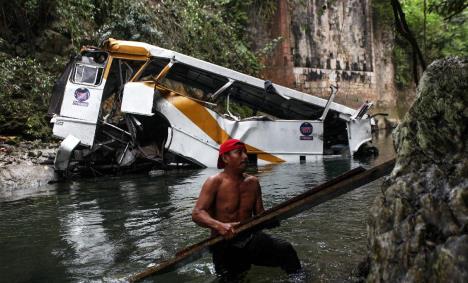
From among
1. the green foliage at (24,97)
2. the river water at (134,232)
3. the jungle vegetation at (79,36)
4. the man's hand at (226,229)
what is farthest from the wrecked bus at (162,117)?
the man's hand at (226,229)

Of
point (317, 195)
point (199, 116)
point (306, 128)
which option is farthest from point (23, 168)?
point (317, 195)

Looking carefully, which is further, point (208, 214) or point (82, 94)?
point (82, 94)

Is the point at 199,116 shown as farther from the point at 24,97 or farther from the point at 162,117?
the point at 24,97

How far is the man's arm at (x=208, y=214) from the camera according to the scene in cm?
370

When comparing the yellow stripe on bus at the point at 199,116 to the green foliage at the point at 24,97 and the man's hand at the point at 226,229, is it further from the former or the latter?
the man's hand at the point at 226,229

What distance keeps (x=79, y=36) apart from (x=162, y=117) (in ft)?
18.1

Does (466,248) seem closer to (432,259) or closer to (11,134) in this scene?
(432,259)

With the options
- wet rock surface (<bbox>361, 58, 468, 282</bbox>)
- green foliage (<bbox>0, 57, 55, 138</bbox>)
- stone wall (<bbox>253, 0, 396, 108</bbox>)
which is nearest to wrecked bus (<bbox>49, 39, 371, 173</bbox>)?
green foliage (<bbox>0, 57, 55, 138</bbox>)

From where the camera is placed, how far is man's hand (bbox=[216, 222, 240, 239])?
3.68m

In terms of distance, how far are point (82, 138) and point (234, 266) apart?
764cm

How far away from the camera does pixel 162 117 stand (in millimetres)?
11703

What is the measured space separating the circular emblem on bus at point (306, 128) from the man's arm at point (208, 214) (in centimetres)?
871

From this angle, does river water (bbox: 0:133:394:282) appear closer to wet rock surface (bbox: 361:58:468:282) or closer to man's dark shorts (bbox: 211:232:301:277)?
man's dark shorts (bbox: 211:232:301:277)

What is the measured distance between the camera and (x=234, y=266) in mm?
4082
